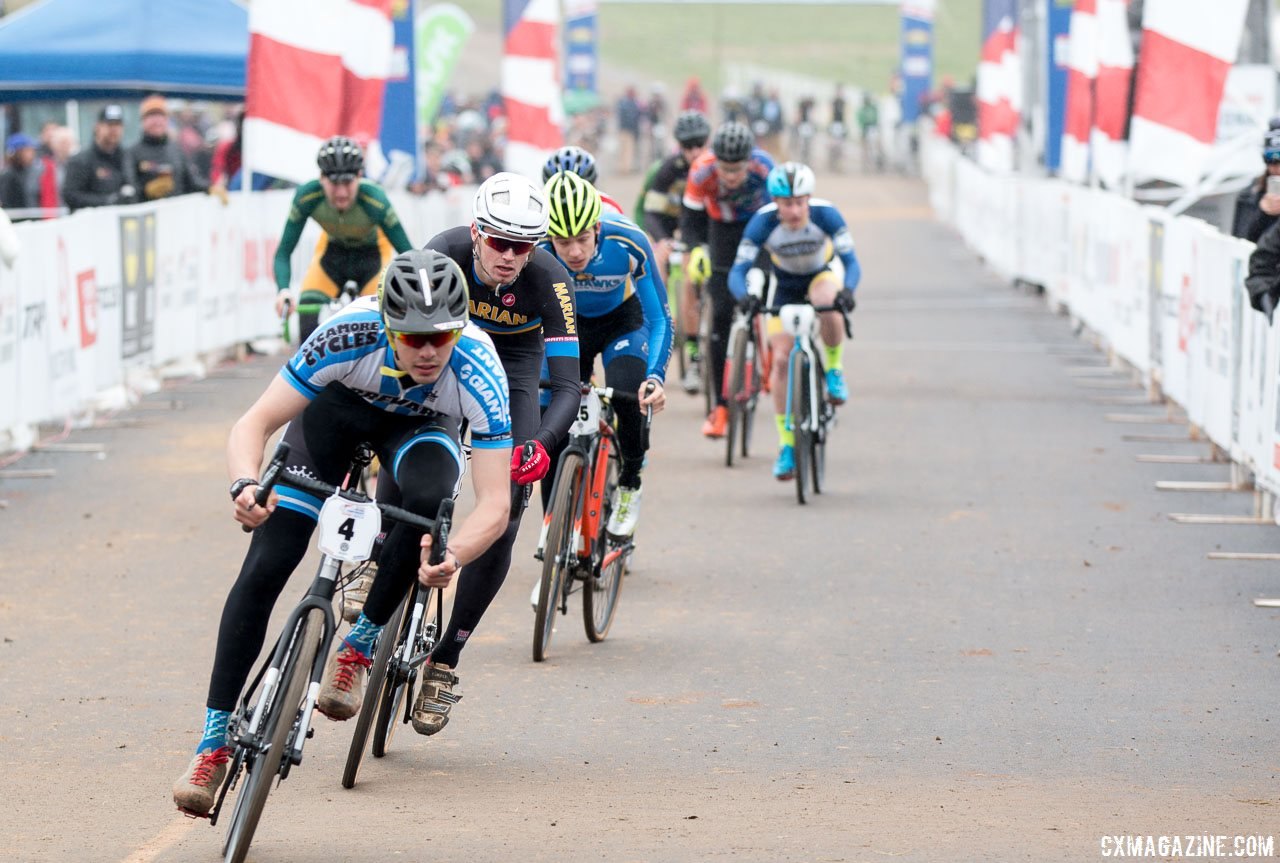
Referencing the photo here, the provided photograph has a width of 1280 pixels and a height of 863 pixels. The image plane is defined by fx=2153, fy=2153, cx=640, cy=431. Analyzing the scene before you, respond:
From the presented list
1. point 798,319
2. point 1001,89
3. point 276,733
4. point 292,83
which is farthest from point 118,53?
point 276,733

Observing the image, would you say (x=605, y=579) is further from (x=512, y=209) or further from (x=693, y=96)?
(x=693, y=96)

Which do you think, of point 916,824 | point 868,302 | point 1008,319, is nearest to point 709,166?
point 916,824

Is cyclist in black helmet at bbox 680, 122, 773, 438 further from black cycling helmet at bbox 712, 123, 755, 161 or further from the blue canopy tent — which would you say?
the blue canopy tent

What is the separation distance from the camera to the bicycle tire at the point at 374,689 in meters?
6.59

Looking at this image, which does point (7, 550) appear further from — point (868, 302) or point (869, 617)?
point (868, 302)

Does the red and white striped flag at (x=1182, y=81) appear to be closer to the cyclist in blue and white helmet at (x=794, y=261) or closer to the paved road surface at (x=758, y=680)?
the paved road surface at (x=758, y=680)

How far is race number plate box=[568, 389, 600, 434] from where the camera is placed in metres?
8.87

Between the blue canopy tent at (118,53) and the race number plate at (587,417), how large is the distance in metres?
14.9

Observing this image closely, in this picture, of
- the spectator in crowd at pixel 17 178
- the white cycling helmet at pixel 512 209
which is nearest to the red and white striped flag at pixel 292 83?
the spectator in crowd at pixel 17 178

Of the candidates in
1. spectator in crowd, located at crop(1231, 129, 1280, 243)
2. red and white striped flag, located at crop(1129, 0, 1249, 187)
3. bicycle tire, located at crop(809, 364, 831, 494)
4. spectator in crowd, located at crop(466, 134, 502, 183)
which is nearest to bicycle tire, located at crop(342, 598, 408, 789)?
bicycle tire, located at crop(809, 364, 831, 494)

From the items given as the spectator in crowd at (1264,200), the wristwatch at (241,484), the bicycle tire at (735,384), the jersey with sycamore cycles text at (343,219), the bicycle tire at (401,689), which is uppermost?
the spectator in crowd at (1264,200)

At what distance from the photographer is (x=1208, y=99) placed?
16.9 m

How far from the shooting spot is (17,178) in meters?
21.3

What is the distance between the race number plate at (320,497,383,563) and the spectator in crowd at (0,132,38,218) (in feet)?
53.8
